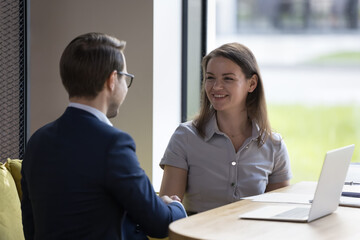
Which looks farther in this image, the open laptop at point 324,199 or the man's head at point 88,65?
the open laptop at point 324,199

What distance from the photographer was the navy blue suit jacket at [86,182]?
169 centimetres

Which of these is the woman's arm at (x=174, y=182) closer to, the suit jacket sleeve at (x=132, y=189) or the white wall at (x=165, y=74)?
the suit jacket sleeve at (x=132, y=189)

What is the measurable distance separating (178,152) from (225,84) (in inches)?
13.6

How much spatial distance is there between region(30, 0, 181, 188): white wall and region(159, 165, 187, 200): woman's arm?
A: 986 millimetres

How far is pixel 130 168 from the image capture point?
5.60 ft

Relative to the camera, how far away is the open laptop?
186 centimetres

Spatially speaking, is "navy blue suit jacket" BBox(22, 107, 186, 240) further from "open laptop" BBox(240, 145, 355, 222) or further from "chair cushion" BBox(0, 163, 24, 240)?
"chair cushion" BBox(0, 163, 24, 240)

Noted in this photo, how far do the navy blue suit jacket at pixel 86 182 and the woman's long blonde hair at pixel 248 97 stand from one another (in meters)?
0.98

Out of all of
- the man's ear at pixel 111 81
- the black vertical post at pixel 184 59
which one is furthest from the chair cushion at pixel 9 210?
the black vertical post at pixel 184 59

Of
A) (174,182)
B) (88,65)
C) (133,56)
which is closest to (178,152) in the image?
(174,182)

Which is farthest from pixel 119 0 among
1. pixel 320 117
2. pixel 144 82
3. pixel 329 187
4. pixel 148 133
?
pixel 329 187

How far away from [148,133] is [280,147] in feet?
3.49

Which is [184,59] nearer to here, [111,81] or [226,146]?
[226,146]

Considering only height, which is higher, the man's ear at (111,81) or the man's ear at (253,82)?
the man's ear at (111,81)
